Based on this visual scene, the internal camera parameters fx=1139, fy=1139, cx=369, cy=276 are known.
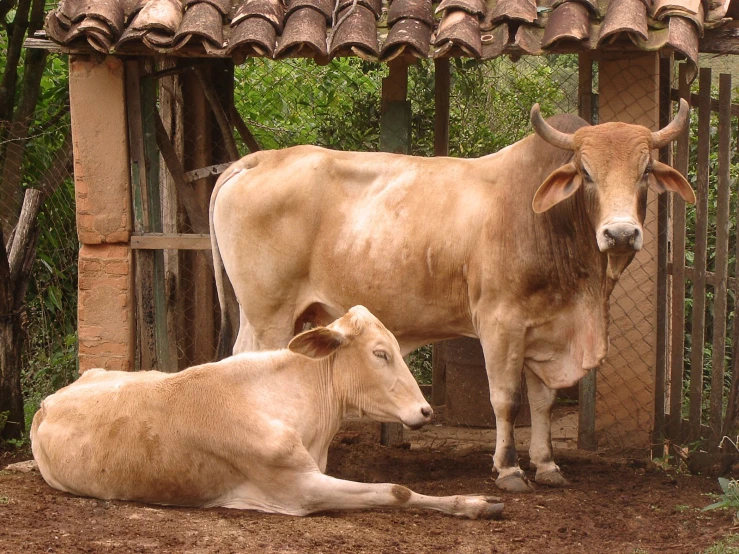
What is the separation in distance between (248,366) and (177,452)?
556 mm

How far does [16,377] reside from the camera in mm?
7121

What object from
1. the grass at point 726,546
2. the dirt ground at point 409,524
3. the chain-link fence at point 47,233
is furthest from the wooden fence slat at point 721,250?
the chain-link fence at point 47,233

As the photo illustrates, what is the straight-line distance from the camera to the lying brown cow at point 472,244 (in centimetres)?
590

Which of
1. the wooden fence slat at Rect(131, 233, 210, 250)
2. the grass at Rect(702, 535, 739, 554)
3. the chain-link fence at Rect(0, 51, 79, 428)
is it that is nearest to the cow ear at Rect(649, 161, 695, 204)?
the grass at Rect(702, 535, 739, 554)

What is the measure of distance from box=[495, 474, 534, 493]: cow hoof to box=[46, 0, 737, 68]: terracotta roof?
7.63 feet

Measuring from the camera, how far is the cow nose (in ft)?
17.9

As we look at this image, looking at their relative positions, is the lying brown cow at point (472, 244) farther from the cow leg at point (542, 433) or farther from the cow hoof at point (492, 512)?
the cow hoof at point (492, 512)

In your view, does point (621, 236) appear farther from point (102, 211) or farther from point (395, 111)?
point (102, 211)

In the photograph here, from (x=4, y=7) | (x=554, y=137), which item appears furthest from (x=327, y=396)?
(x=4, y=7)

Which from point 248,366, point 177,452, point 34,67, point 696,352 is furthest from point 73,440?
point 34,67

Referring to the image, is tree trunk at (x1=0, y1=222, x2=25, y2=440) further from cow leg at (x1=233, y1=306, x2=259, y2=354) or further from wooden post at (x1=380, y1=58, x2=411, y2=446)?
wooden post at (x1=380, y1=58, x2=411, y2=446)

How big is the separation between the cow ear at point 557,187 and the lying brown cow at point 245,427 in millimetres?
1076

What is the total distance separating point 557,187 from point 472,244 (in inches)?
24.4

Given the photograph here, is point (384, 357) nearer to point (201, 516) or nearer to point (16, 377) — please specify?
point (201, 516)
